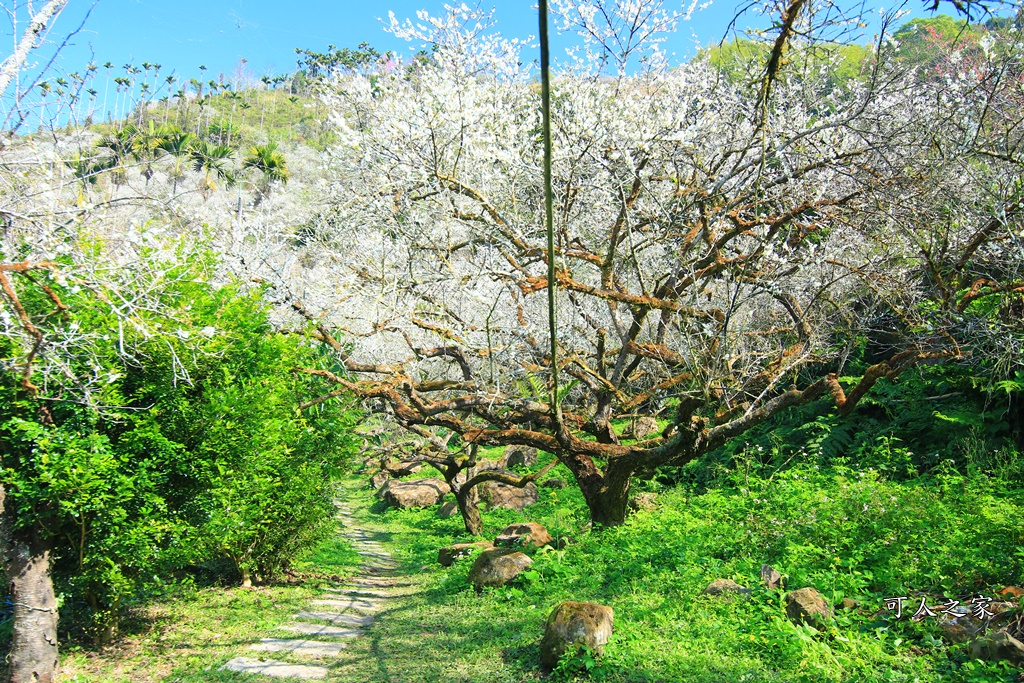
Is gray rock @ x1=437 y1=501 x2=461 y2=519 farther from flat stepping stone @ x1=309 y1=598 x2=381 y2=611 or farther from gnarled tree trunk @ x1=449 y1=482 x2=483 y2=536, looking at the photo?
flat stepping stone @ x1=309 y1=598 x2=381 y2=611

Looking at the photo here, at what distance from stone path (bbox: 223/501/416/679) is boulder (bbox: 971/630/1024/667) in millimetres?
4485

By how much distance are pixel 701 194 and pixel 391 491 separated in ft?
39.5

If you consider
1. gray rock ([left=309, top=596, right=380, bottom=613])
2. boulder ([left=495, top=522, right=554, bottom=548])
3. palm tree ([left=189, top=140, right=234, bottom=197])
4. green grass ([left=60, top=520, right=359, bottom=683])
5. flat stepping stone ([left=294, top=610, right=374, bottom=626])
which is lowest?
gray rock ([left=309, top=596, right=380, bottom=613])

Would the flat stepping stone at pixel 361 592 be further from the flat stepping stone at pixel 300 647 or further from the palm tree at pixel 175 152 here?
the palm tree at pixel 175 152

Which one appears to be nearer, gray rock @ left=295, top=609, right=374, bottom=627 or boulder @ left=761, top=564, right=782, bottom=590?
boulder @ left=761, top=564, right=782, bottom=590

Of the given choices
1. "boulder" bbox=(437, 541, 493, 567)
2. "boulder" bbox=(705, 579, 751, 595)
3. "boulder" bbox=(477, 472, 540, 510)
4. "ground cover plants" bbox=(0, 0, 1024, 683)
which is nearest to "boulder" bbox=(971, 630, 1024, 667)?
"ground cover plants" bbox=(0, 0, 1024, 683)

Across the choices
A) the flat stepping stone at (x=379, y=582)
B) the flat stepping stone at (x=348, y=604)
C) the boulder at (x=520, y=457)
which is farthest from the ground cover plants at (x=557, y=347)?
the boulder at (x=520, y=457)

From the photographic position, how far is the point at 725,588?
5.74 m

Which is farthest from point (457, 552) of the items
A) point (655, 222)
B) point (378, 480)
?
point (378, 480)

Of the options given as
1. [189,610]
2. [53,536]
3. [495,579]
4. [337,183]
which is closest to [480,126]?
[337,183]

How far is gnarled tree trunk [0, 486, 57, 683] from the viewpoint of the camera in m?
4.70

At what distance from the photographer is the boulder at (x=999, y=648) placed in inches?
151

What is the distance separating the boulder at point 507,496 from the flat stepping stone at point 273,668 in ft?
24.5

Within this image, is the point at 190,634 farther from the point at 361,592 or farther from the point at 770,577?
the point at 770,577
